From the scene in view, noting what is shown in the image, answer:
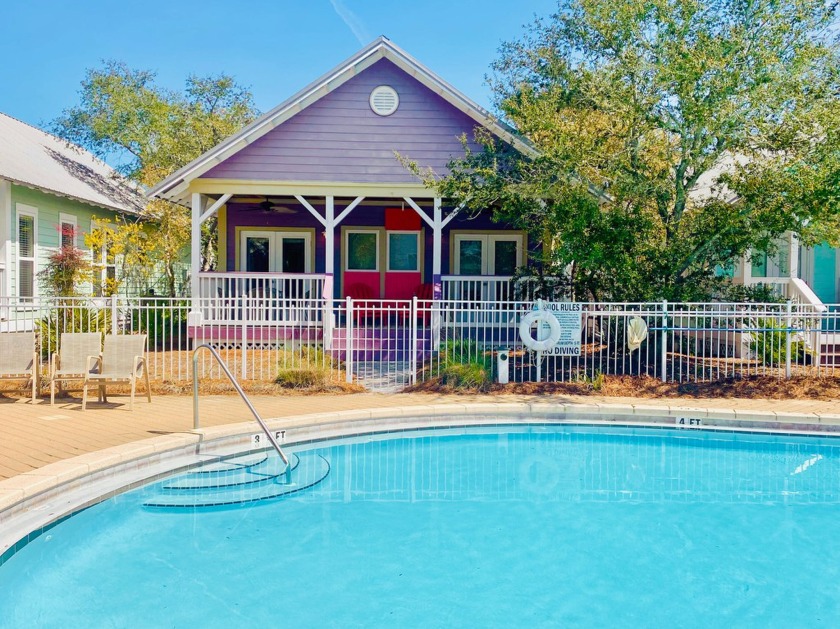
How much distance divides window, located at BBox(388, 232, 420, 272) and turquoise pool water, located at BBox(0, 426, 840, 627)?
33.5 ft

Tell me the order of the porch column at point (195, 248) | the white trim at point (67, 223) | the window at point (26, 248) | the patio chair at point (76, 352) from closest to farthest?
the patio chair at point (76, 352) < the porch column at point (195, 248) < the window at point (26, 248) < the white trim at point (67, 223)

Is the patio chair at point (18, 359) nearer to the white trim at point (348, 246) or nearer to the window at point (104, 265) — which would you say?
the window at point (104, 265)

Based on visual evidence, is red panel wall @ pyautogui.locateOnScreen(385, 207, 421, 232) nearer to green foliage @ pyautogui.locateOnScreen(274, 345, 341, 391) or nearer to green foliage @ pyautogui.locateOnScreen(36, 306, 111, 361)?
green foliage @ pyautogui.locateOnScreen(274, 345, 341, 391)

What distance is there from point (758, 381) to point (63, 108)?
2477 cm

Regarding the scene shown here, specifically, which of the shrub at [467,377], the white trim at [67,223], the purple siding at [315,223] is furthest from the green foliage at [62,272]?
the shrub at [467,377]

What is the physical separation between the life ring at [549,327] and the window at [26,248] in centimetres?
1187

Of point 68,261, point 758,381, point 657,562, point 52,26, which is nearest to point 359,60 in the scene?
point 68,261

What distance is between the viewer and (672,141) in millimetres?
13555

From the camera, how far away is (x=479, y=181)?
14.4 metres

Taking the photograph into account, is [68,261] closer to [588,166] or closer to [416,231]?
[416,231]

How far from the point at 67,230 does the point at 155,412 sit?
10127 mm

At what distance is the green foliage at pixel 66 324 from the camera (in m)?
12.1

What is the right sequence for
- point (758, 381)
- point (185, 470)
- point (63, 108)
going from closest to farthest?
point (185, 470), point (758, 381), point (63, 108)

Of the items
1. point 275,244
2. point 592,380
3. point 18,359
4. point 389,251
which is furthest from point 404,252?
point 18,359
